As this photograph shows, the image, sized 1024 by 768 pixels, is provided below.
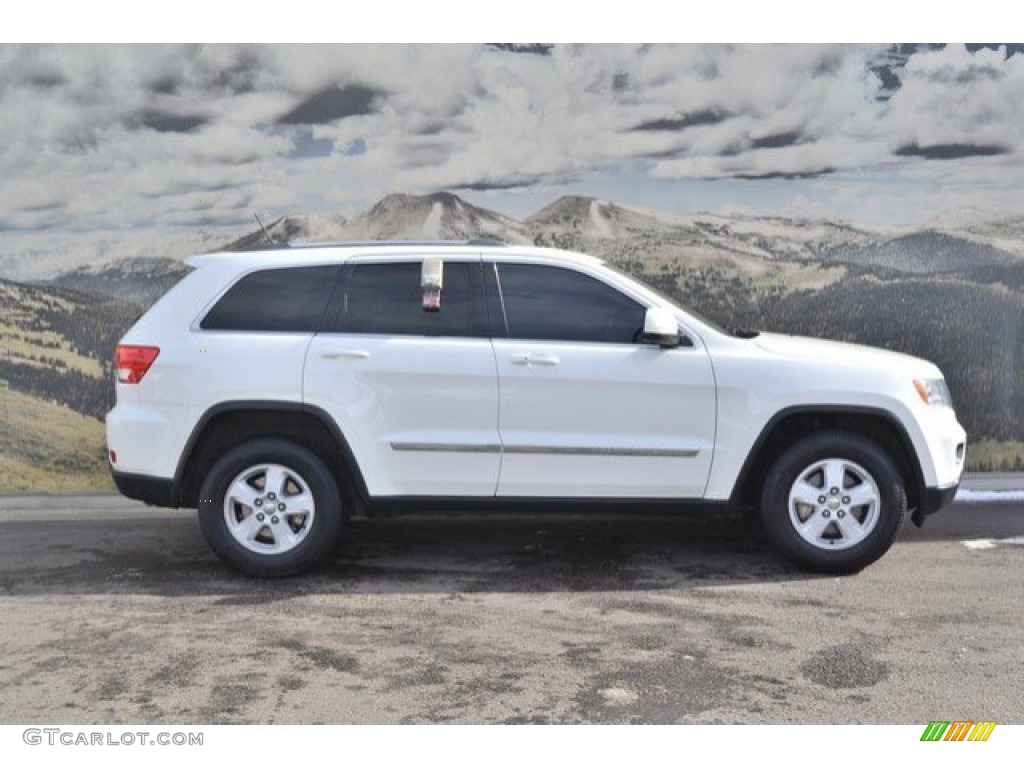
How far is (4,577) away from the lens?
6.83m

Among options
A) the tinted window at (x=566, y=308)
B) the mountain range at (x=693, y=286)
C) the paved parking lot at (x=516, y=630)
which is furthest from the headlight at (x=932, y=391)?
the mountain range at (x=693, y=286)

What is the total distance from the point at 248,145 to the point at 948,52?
508 cm

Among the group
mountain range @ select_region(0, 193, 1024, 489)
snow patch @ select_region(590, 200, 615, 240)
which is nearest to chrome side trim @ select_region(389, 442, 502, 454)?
mountain range @ select_region(0, 193, 1024, 489)

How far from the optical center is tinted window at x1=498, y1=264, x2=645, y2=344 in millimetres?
6551

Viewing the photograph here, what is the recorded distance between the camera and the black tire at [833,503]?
6461mm

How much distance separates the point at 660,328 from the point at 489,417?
0.98 meters

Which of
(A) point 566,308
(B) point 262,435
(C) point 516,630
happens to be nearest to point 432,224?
(A) point 566,308

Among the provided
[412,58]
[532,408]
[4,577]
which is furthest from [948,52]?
[4,577]

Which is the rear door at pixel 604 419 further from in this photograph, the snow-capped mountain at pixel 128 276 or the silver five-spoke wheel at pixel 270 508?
the snow-capped mountain at pixel 128 276

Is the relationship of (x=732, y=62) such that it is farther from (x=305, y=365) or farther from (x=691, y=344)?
(x=305, y=365)

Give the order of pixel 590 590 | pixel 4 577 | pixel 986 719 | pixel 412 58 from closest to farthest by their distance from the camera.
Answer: pixel 986 719 → pixel 590 590 → pixel 4 577 → pixel 412 58

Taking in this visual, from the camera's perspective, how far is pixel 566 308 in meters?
6.59

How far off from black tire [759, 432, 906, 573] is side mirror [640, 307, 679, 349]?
84 cm

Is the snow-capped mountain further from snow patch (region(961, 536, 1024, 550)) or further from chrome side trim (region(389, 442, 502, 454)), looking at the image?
snow patch (region(961, 536, 1024, 550))
